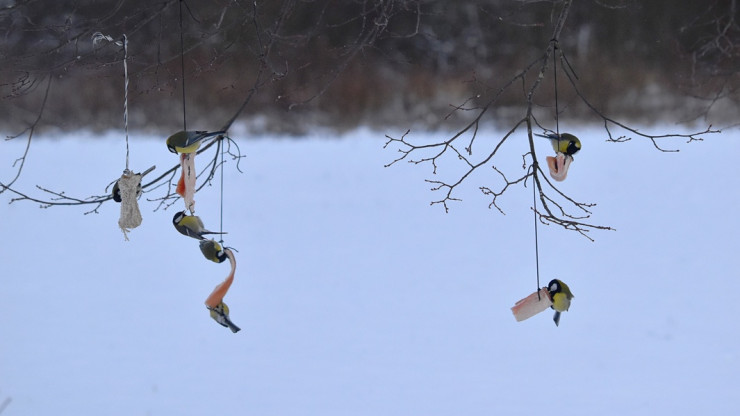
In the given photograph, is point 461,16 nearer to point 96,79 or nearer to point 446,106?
point 446,106

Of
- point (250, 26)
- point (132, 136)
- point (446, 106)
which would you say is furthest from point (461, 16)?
point (132, 136)

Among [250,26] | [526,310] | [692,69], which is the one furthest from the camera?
[250,26]

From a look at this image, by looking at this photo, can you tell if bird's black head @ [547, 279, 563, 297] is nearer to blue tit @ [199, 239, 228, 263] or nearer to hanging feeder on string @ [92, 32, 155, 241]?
blue tit @ [199, 239, 228, 263]

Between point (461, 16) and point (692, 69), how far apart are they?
0.73 meters

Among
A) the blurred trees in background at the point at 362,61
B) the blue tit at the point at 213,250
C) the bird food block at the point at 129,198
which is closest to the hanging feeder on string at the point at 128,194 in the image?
the bird food block at the point at 129,198

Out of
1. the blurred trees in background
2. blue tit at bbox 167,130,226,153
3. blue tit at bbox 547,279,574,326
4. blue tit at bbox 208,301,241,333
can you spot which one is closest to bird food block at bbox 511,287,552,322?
blue tit at bbox 547,279,574,326

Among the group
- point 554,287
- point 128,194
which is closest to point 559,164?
point 554,287

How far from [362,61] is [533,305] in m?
1.44

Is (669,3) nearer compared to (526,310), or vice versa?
(526,310)

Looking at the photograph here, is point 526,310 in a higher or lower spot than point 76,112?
lower

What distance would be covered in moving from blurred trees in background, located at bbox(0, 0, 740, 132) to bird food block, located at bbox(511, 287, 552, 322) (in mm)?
1250

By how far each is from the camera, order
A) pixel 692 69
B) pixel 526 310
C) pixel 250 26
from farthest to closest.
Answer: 1. pixel 250 26
2. pixel 692 69
3. pixel 526 310

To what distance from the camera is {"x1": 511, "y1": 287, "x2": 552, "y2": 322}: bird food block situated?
4.44 ft

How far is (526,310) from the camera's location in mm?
1369
